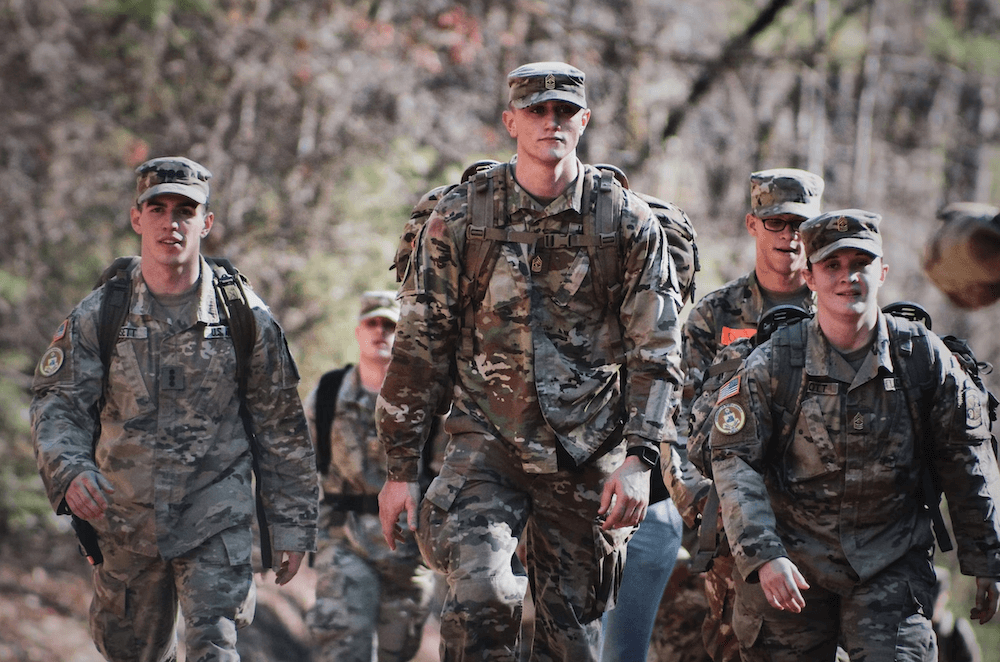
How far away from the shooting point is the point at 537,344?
504 centimetres

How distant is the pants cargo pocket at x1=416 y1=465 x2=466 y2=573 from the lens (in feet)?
16.1

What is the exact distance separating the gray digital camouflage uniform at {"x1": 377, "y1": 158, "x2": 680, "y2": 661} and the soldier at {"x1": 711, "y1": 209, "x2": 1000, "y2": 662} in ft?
1.48

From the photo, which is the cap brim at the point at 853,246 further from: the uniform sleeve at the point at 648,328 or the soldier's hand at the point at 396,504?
the soldier's hand at the point at 396,504

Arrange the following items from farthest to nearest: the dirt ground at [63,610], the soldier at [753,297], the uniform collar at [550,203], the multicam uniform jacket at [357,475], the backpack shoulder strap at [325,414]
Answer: the dirt ground at [63,610]
the backpack shoulder strap at [325,414]
the multicam uniform jacket at [357,475]
the soldier at [753,297]
the uniform collar at [550,203]

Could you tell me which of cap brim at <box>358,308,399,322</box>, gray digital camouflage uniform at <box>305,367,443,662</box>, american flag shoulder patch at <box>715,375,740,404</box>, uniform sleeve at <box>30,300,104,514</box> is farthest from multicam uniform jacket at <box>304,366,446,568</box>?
american flag shoulder patch at <box>715,375,740,404</box>

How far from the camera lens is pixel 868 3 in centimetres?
1753

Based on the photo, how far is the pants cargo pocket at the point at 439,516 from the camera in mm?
4922

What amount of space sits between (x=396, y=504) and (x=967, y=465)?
7.54 ft

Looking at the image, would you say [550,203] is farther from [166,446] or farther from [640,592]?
[166,446]

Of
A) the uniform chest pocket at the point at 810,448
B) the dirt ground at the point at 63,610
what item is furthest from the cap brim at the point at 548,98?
the dirt ground at the point at 63,610

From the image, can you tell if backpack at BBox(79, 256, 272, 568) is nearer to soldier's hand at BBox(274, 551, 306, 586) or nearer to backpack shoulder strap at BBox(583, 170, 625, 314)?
soldier's hand at BBox(274, 551, 306, 586)

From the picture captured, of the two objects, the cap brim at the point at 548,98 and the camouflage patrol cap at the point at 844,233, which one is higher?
the cap brim at the point at 548,98

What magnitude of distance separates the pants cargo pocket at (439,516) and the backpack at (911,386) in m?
1.34

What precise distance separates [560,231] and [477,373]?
666 millimetres
